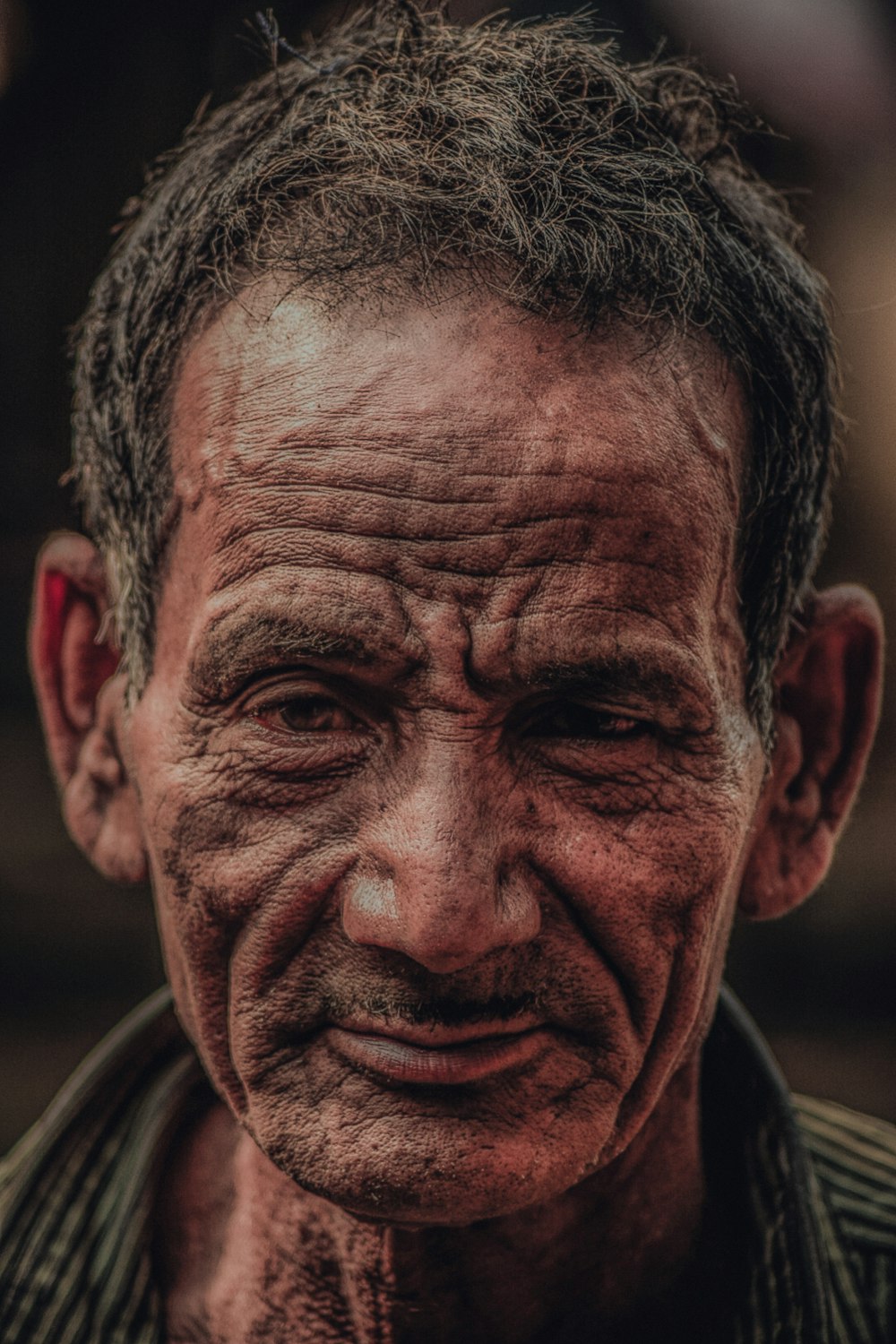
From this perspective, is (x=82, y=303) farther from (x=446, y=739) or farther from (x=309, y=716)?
(x=446, y=739)

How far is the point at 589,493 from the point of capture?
192 cm

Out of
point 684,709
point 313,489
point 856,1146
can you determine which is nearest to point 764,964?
point 856,1146

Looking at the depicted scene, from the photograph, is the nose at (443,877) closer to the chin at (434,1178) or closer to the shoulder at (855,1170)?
the chin at (434,1178)

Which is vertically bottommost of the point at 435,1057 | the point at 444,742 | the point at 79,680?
the point at 435,1057

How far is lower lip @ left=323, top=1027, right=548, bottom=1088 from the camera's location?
6.20ft

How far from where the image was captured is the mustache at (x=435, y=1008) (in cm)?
188

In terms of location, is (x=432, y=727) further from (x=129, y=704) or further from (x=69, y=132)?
(x=69, y=132)

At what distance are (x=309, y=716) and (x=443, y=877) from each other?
1.23 feet

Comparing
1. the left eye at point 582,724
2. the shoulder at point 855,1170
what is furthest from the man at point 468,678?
the shoulder at point 855,1170

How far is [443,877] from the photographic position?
5.88 feet

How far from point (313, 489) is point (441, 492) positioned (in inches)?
7.6

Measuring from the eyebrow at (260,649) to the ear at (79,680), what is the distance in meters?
0.52

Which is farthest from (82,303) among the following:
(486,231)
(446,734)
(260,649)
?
(446,734)

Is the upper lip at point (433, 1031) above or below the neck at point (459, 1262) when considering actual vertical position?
above
